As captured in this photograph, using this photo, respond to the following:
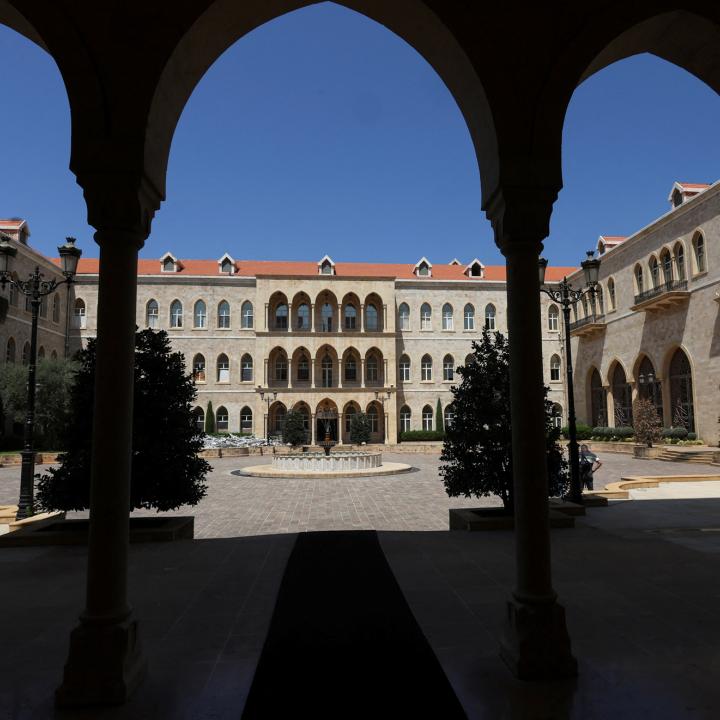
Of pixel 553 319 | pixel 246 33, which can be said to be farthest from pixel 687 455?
pixel 246 33

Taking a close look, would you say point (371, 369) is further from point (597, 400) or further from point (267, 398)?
point (597, 400)

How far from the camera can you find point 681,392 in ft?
103

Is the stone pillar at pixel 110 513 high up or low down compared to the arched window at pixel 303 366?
down

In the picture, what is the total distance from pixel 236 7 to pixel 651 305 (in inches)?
1301

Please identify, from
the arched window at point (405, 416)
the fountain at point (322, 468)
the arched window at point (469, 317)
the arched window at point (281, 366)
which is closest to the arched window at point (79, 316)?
the arched window at point (281, 366)

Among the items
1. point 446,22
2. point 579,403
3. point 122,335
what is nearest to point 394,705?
point 122,335

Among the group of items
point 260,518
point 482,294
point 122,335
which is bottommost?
point 260,518

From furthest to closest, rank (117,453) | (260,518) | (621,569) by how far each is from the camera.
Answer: (260,518) < (621,569) < (117,453)

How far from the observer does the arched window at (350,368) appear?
48156 millimetres

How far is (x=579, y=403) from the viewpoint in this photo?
142 ft

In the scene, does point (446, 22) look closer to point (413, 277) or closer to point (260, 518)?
point (260, 518)

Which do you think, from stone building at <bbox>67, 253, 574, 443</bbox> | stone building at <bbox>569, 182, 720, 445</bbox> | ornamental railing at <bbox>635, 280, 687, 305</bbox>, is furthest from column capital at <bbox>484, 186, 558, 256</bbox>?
stone building at <bbox>67, 253, 574, 443</bbox>

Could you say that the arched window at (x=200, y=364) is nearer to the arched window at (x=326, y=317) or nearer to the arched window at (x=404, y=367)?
the arched window at (x=326, y=317)

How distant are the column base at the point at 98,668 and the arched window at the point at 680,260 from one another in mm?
33428
